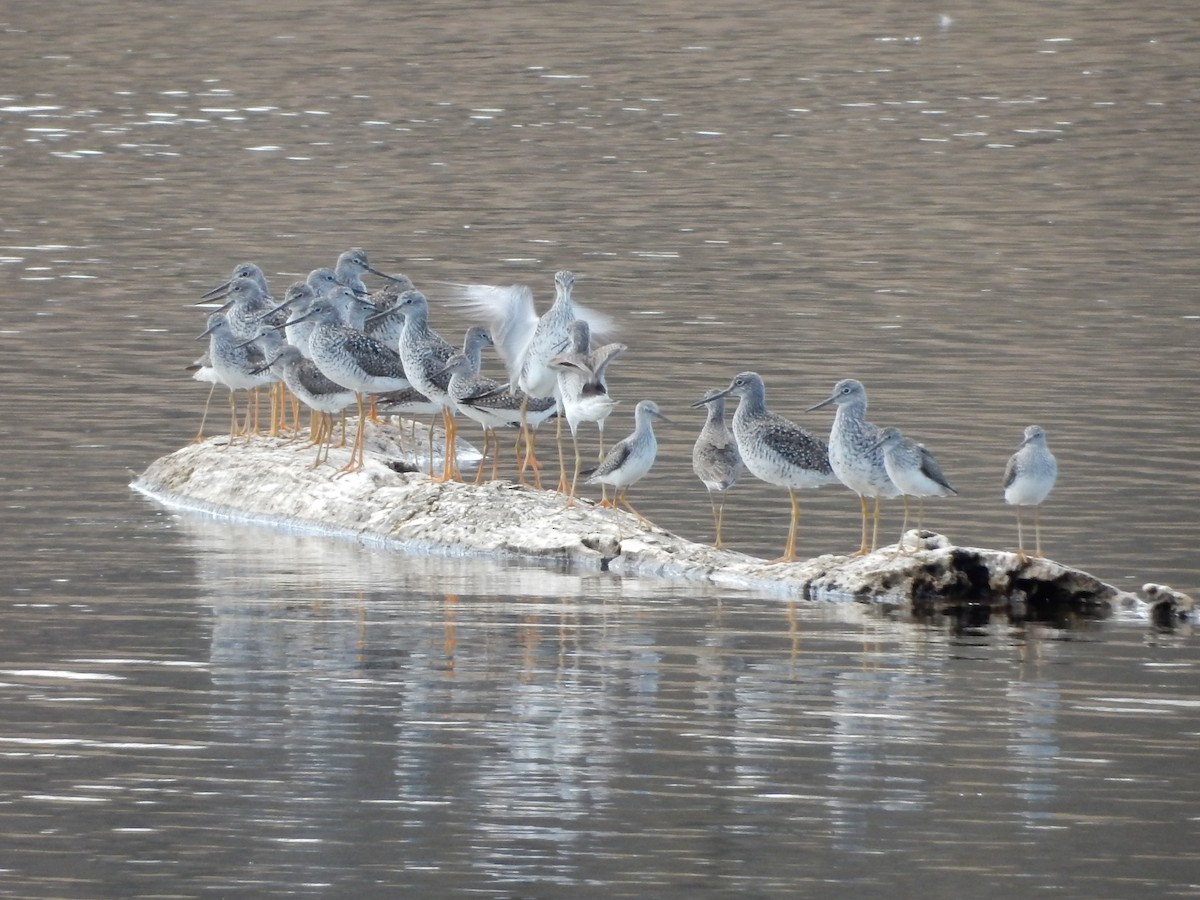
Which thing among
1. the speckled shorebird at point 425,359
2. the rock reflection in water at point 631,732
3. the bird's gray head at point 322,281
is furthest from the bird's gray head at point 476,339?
the rock reflection in water at point 631,732

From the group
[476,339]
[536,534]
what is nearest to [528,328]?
[476,339]

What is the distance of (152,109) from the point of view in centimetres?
4994

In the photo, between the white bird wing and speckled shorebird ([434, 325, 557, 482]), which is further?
the white bird wing

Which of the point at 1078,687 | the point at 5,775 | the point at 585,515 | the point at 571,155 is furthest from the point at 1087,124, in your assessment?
the point at 5,775

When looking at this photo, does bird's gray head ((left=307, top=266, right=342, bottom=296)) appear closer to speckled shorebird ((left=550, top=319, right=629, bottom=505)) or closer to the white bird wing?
the white bird wing

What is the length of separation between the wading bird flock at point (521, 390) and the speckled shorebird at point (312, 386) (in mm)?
11

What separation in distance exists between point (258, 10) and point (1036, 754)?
54.5m

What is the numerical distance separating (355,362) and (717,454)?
10.2 ft

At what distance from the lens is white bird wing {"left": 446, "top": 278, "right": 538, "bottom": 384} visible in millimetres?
17766

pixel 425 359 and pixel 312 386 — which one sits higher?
pixel 425 359

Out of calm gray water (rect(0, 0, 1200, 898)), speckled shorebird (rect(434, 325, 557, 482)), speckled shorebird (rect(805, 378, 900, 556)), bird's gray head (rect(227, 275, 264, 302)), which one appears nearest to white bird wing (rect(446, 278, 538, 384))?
speckled shorebird (rect(434, 325, 557, 482))

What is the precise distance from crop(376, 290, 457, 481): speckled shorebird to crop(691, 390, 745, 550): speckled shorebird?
78.4 inches

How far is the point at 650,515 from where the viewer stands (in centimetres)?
1805

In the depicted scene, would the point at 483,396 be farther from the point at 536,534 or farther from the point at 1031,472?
the point at 1031,472
